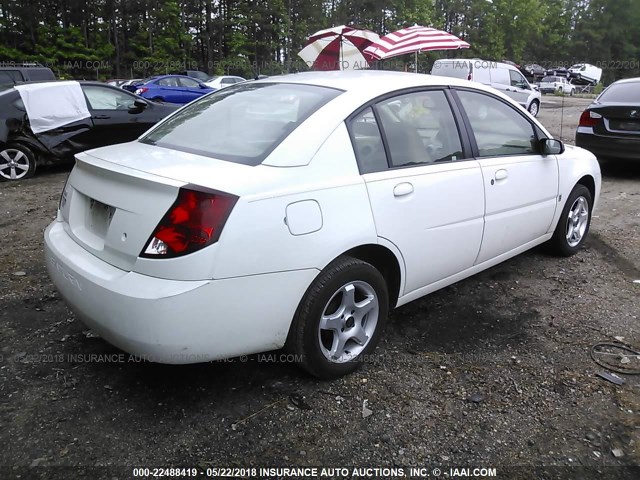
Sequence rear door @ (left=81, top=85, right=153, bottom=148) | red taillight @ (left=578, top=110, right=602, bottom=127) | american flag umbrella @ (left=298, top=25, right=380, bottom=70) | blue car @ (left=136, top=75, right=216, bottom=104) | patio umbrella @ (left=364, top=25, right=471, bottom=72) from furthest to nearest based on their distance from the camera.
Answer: blue car @ (left=136, top=75, right=216, bottom=104)
american flag umbrella @ (left=298, top=25, right=380, bottom=70)
patio umbrella @ (left=364, top=25, right=471, bottom=72)
rear door @ (left=81, top=85, right=153, bottom=148)
red taillight @ (left=578, top=110, right=602, bottom=127)

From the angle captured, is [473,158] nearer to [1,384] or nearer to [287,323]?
Answer: [287,323]

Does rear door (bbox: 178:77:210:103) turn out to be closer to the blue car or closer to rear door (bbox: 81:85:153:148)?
the blue car

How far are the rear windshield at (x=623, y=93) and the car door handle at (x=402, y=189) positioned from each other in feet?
21.5

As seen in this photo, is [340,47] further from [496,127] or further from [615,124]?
[496,127]

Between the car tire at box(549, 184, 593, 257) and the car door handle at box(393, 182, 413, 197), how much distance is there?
2.13 m

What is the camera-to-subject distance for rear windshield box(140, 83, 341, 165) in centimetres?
275

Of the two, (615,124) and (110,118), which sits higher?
(615,124)

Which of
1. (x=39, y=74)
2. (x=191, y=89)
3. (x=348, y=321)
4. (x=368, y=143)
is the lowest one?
(x=348, y=321)

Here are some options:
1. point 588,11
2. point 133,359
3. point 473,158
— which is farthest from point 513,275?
point 588,11

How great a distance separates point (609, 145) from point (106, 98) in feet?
25.9

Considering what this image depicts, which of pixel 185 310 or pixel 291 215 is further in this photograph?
pixel 291 215

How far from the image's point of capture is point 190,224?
7.42 feet

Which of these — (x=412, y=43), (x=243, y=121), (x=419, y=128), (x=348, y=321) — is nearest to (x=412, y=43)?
(x=412, y=43)

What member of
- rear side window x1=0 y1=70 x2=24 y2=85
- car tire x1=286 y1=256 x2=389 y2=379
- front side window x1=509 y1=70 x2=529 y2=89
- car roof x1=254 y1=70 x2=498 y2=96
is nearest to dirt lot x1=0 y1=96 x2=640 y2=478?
car tire x1=286 y1=256 x2=389 y2=379
